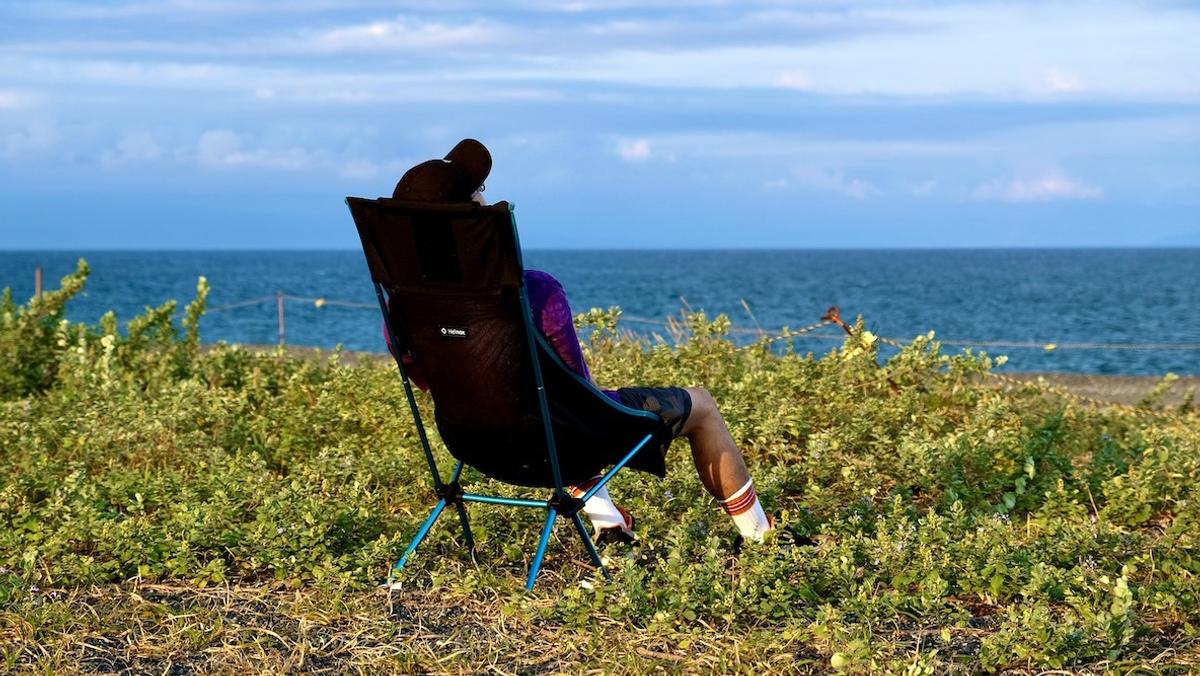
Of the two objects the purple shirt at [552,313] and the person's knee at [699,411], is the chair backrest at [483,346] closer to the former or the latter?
the purple shirt at [552,313]

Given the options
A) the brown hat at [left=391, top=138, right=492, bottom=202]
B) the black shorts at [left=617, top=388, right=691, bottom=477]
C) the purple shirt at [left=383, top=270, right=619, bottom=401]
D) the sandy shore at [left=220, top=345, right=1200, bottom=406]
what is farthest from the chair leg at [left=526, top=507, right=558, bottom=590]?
the sandy shore at [left=220, top=345, right=1200, bottom=406]

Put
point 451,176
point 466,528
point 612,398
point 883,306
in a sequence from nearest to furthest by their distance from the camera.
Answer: point 451,176 → point 612,398 → point 466,528 → point 883,306

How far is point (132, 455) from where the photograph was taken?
7180 millimetres

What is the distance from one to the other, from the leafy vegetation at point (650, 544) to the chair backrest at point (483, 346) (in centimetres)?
44

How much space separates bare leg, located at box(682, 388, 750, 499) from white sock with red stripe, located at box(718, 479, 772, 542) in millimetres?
26

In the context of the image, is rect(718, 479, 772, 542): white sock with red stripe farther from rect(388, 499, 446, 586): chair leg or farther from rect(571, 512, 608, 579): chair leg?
rect(388, 499, 446, 586): chair leg

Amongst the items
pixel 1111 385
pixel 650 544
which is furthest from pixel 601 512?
pixel 1111 385

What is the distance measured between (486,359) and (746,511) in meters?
1.22

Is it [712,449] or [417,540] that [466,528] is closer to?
[417,540]

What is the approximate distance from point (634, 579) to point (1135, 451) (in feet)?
12.3

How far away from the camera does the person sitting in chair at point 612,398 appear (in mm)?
4453

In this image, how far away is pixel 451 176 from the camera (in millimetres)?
4445

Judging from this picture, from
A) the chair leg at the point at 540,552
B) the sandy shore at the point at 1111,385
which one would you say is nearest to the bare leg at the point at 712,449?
the chair leg at the point at 540,552

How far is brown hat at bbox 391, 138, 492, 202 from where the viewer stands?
14.5 feet
